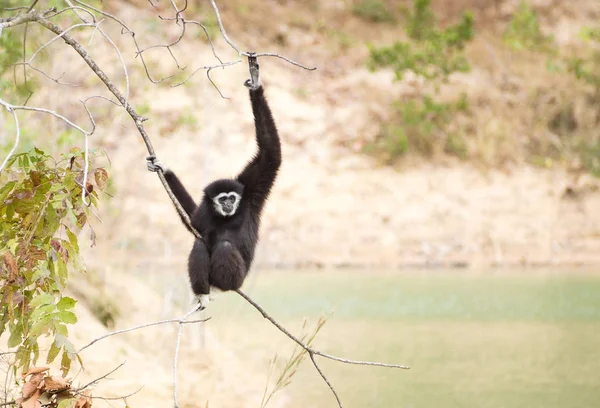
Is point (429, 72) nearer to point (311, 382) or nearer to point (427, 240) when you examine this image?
point (427, 240)

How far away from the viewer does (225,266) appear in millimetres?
6266

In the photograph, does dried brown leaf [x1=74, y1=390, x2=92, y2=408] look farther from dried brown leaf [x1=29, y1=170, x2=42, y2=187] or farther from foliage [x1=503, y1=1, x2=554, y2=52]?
foliage [x1=503, y1=1, x2=554, y2=52]

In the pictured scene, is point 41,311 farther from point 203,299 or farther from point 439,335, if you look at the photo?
point 439,335

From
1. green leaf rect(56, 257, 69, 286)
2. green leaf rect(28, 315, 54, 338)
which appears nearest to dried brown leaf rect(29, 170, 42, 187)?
green leaf rect(56, 257, 69, 286)

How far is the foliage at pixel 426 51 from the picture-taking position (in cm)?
2530

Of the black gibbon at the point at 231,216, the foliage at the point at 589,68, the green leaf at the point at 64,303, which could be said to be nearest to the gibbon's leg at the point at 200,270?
the black gibbon at the point at 231,216

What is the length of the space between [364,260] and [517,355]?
918cm

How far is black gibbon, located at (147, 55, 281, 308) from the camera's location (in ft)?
20.3

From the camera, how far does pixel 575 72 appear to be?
2516cm

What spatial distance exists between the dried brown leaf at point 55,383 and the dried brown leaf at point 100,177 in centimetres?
115

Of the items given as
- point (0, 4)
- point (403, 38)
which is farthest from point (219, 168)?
point (0, 4)

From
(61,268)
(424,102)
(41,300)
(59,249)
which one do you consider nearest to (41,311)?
(41,300)

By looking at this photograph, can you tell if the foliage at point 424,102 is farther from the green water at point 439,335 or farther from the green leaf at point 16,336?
the green leaf at point 16,336

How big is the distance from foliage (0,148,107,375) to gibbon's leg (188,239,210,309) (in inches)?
63.2
